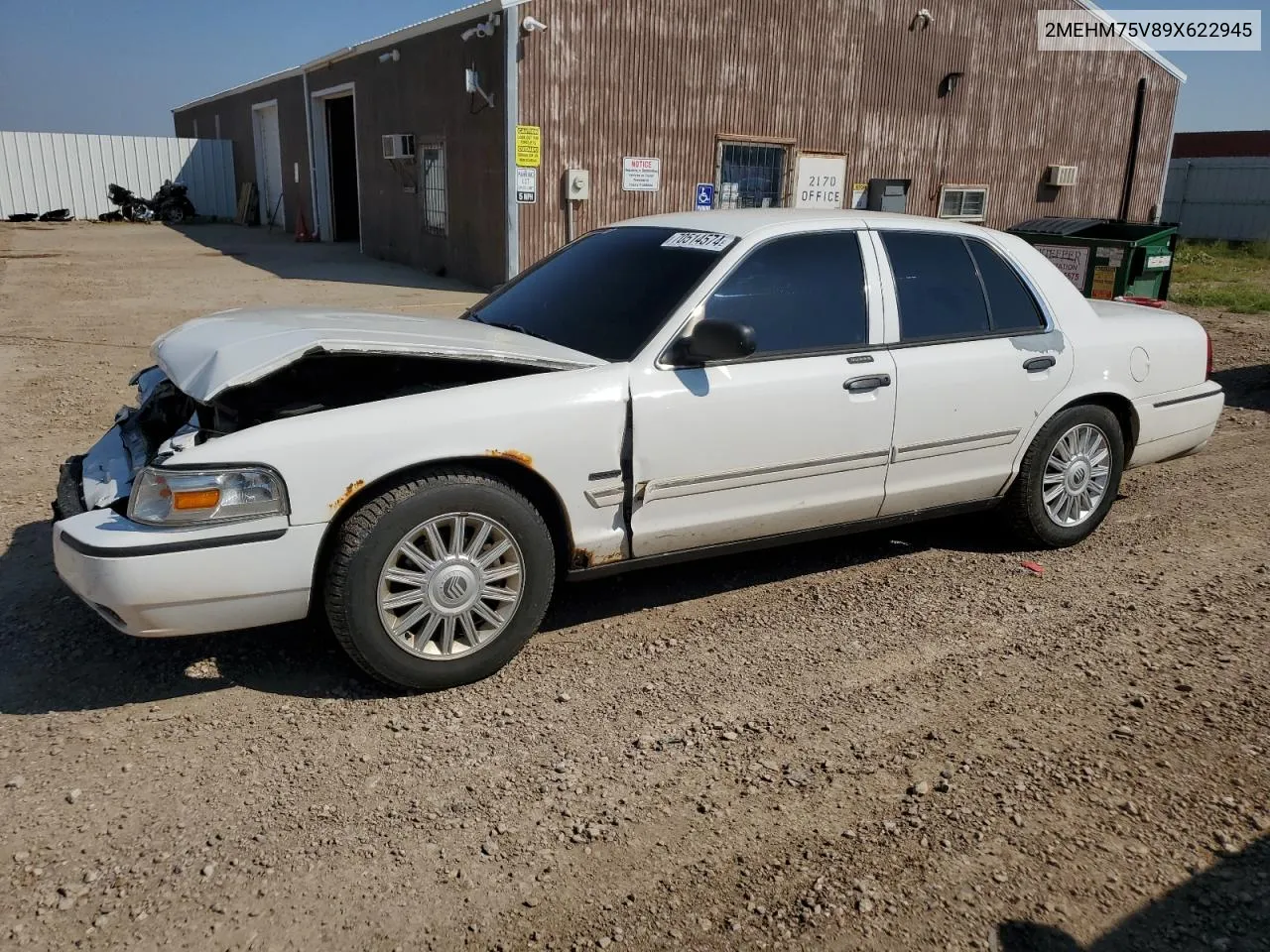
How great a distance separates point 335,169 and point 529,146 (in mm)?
Result: 11380

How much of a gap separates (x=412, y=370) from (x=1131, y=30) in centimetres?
2003

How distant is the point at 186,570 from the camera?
3.26 metres

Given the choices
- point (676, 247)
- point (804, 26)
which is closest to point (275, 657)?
point (676, 247)

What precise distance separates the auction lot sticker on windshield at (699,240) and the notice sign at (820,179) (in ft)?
42.6

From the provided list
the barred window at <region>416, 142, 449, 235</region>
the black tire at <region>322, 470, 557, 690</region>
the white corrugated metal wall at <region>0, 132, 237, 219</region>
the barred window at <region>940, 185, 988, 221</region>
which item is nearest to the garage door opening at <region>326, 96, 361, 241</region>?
the barred window at <region>416, 142, 449, 235</region>

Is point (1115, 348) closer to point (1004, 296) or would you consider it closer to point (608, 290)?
point (1004, 296)

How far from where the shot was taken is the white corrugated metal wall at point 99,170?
94.3ft

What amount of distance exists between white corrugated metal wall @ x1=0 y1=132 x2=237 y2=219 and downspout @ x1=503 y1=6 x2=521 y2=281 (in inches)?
847

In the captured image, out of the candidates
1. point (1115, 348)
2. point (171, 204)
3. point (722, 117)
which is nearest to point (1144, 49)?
point (722, 117)

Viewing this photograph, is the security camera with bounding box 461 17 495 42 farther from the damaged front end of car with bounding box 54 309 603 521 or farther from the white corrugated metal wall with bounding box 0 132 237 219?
the white corrugated metal wall with bounding box 0 132 237 219

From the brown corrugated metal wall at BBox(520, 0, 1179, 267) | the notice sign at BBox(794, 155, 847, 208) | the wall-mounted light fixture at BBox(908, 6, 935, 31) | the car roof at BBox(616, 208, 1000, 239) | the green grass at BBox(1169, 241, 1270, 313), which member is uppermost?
the wall-mounted light fixture at BBox(908, 6, 935, 31)

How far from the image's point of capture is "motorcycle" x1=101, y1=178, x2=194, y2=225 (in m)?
Result: 30.0

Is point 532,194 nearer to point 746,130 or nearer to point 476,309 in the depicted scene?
point 746,130

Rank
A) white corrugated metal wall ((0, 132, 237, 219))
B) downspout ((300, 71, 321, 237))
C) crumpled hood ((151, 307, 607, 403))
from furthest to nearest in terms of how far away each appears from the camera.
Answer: white corrugated metal wall ((0, 132, 237, 219))
downspout ((300, 71, 321, 237))
crumpled hood ((151, 307, 607, 403))
